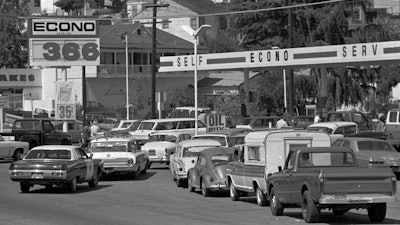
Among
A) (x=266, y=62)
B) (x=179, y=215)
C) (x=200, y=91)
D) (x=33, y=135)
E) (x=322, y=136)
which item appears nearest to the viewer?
(x=179, y=215)

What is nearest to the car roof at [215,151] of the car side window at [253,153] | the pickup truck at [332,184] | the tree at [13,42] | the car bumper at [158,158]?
the car side window at [253,153]

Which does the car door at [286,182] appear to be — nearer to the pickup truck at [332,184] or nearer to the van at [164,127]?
the pickup truck at [332,184]

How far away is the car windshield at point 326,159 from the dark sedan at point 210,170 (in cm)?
670

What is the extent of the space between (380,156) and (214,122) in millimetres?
13941

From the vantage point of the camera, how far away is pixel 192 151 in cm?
3134

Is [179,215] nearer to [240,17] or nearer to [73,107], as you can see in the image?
[73,107]

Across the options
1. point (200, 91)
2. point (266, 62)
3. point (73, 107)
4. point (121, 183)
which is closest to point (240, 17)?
point (200, 91)

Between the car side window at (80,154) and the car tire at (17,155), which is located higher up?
the car side window at (80,154)

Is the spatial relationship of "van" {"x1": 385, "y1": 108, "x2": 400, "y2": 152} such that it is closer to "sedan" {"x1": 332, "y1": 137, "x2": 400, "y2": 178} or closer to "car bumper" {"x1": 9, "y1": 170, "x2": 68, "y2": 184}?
"sedan" {"x1": 332, "y1": 137, "x2": 400, "y2": 178}

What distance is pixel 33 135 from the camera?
4622 cm

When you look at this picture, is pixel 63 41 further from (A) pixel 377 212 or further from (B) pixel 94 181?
(A) pixel 377 212

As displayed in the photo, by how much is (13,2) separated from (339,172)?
4221 inches

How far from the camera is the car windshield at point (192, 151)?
102 feet

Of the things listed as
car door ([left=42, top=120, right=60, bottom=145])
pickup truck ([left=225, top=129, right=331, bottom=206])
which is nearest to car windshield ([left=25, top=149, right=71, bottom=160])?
pickup truck ([left=225, top=129, right=331, bottom=206])
